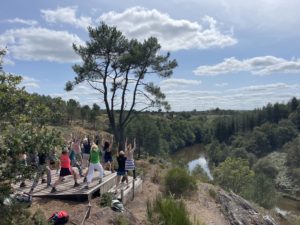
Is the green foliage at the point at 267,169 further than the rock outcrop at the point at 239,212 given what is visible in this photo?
Yes

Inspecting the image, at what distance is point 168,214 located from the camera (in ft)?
34.7

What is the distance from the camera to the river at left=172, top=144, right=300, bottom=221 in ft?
188

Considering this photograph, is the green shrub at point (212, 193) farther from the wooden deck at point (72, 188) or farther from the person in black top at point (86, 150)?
the person in black top at point (86, 150)

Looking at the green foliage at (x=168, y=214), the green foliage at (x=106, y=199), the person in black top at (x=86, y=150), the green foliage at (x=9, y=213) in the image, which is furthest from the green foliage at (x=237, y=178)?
the green foliage at (x=9, y=213)

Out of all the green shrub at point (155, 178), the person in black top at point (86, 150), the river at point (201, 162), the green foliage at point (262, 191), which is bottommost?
the river at point (201, 162)

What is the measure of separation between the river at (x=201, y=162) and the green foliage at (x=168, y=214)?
3942cm

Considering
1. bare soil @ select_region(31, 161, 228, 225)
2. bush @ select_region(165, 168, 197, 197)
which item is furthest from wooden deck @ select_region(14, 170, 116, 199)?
bush @ select_region(165, 168, 197, 197)

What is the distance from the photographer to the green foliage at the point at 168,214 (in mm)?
10227

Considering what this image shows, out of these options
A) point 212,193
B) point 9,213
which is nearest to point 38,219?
point 9,213

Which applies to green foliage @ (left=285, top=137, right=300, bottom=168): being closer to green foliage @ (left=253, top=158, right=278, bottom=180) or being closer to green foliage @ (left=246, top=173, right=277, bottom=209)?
green foliage @ (left=253, top=158, right=278, bottom=180)

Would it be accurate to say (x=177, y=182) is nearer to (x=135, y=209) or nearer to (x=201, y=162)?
(x=135, y=209)

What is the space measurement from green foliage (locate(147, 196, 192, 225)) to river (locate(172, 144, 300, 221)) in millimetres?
39418

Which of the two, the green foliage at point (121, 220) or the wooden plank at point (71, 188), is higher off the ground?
the wooden plank at point (71, 188)

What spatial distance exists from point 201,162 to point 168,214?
96.1m
